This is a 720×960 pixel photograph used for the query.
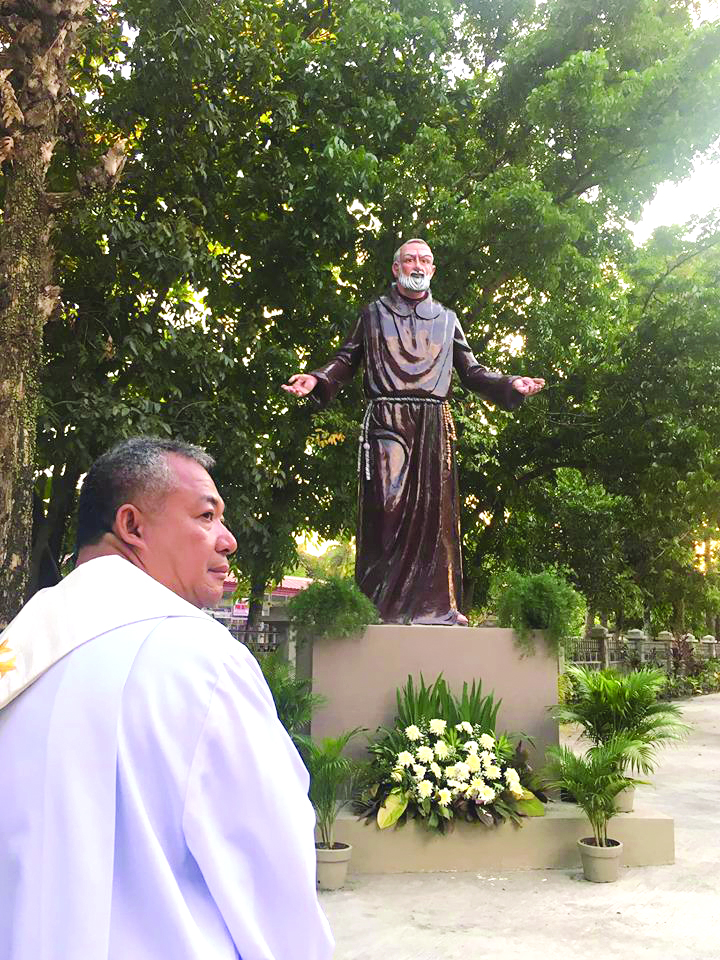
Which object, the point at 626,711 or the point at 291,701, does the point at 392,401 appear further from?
the point at 626,711

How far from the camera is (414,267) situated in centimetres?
684

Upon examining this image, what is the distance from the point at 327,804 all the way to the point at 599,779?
1563 mm

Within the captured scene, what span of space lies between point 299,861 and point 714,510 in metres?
18.3

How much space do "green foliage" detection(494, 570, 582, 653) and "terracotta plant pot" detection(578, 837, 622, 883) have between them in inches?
58.8

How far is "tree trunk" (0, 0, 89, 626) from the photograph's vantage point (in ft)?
23.5

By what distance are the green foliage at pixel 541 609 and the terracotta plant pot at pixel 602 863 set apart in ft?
4.90

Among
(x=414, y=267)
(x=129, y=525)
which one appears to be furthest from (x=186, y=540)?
(x=414, y=267)

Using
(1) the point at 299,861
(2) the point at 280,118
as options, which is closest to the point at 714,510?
(2) the point at 280,118

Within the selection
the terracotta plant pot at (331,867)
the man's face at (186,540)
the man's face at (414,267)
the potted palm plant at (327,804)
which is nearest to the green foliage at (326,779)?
the potted palm plant at (327,804)

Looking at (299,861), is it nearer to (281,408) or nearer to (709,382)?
(281,408)

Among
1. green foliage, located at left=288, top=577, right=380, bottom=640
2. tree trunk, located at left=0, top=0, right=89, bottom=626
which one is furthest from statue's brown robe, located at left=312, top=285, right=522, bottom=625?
tree trunk, located at left=0, top=0, right=89, bottom=626

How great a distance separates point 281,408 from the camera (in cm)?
1177

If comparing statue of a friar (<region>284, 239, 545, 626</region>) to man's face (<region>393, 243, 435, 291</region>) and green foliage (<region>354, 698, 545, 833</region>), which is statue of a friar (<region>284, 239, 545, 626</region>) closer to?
man's face (<region>393, 243, 435, 291</region>)

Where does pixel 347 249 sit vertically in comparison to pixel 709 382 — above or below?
above
